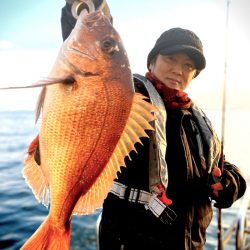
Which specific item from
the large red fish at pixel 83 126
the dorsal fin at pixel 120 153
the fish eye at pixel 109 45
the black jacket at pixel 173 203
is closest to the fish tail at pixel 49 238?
the large red fish at pixel 83 126

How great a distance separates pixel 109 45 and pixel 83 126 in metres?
0.46

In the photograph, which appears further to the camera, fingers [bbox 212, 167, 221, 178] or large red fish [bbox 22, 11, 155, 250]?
fingers [bbox 212, 167, 221, 178]

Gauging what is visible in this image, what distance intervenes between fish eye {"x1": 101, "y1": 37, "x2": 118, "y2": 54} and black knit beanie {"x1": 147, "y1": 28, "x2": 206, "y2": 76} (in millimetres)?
1452

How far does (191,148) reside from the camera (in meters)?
3.00

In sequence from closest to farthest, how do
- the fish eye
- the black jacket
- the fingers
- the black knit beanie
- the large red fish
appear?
the large red fish < the fish eye < the black jacket < the fingers < the black knit beanie

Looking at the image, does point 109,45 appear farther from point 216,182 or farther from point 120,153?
point 216,182

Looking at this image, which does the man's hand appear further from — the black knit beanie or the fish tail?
the fish tail

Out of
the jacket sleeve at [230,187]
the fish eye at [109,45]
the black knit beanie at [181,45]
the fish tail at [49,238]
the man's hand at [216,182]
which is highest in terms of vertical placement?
the fish eye at [109,45]

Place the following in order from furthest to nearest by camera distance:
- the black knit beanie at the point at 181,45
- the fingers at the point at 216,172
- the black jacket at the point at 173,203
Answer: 1. the black knit beanie at the point at 181,45
2. the fingers at the point at 216,172
3. the black jacket at the point at 173,203

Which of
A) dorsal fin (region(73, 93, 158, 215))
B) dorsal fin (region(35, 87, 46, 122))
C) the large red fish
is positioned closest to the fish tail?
the large red fish

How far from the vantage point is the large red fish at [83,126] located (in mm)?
1567

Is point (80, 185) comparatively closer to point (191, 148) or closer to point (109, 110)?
point (109, 110)

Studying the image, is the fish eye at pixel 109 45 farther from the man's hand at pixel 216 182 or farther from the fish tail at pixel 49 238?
the man's hand at pixel 216 182

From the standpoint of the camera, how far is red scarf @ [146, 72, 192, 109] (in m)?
3.01
